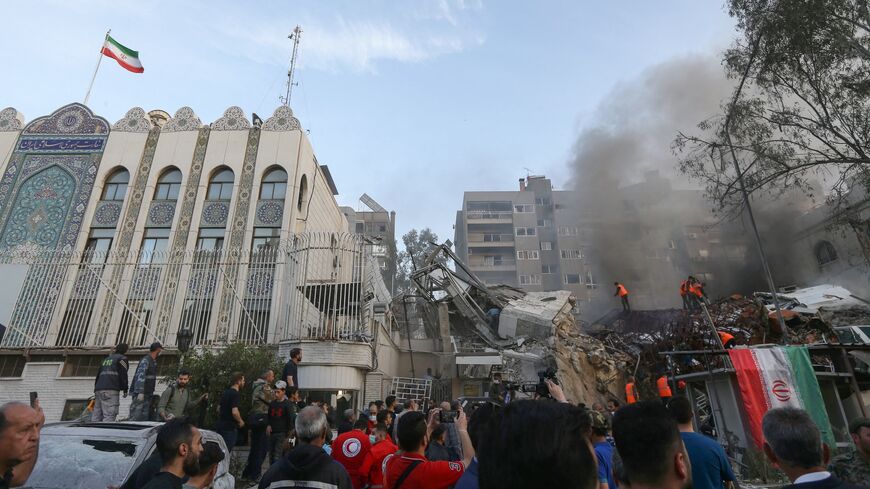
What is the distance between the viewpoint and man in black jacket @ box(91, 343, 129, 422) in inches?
284

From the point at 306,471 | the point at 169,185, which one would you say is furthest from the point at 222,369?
the point at 169,185

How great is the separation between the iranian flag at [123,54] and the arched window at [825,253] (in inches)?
1381

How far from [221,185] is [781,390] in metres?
17.1

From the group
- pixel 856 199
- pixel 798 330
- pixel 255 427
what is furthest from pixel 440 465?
pixel 856 199

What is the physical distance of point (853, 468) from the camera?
283 centimetres

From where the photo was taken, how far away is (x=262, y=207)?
15758 millimetres

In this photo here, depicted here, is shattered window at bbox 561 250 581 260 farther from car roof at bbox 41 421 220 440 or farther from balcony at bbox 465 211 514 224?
car roof at bbox 41 421 220 440

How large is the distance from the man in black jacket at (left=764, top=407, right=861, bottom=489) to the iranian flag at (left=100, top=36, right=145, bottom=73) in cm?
2355

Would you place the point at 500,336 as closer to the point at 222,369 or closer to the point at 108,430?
the point at 222,369

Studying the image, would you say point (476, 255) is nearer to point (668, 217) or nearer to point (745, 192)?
point (668, 217)

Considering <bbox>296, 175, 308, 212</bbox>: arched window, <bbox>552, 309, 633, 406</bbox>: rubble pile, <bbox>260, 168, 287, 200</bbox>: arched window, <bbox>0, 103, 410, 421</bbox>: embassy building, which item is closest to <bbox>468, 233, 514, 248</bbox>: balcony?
<bbox>0, 103, 410, 421</bbox>: embassy building

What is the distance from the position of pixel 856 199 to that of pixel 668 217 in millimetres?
9367

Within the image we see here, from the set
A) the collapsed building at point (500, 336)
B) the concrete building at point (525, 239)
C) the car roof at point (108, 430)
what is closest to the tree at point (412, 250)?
the concrete building at point (525, 239)

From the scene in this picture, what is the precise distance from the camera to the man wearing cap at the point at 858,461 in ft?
9.04
